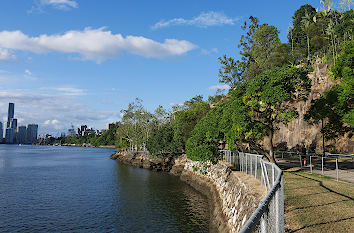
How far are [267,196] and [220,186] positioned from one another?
2211 centimetres

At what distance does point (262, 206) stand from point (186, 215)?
19254mm

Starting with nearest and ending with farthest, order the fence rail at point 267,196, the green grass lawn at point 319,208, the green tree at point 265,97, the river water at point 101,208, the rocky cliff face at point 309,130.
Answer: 1. the fence rail at point 267,196
2. the green grass lawn at point 319,208
3. the river water at point 101,208
4. the green tree at point 265,97
5. the rocky cliff face at point 309,130

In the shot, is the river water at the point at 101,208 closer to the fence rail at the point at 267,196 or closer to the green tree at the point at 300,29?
the fence rail at the point at 267,196

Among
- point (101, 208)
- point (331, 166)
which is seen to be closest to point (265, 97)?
point (331, 166)

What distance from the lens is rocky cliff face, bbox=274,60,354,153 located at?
4372 cm

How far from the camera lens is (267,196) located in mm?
5109

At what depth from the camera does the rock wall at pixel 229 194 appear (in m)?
13.4

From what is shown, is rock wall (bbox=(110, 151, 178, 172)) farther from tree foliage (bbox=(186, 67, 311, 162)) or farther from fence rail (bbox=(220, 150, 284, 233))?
tree foliage (bbox=(186, 67, 311, 162))

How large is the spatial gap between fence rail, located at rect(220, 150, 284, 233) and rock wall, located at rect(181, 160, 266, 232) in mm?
779

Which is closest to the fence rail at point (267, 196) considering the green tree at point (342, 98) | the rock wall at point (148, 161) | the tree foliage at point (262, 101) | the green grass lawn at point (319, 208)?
the green grass lawn at point (319, 208)

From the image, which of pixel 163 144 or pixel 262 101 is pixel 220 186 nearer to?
pixel 262 101

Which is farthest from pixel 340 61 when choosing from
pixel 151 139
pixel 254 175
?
pixel 151 139

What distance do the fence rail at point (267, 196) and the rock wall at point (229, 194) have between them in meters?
0.78

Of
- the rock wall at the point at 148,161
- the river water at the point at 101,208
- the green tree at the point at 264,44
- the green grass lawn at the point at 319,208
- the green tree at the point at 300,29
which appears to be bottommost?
the river water at the point at 101,208
